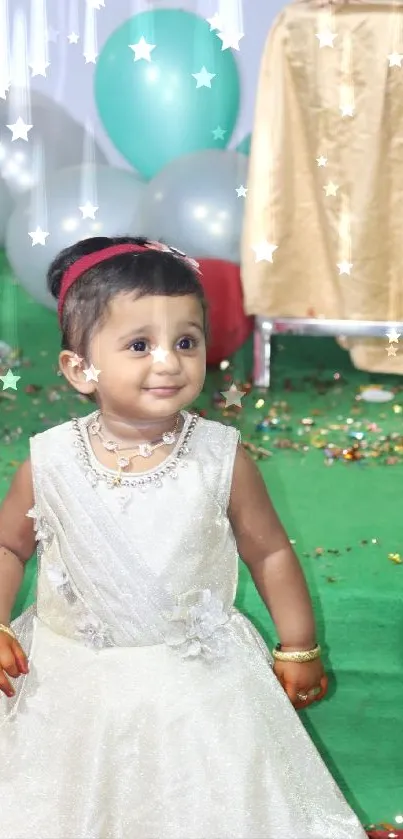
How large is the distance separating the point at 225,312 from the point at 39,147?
39cm

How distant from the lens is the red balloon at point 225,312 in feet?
5.53

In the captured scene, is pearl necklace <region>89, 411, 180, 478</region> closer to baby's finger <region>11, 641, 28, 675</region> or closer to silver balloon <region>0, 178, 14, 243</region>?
baby's finger <region>11, 641, 28, 675</region>

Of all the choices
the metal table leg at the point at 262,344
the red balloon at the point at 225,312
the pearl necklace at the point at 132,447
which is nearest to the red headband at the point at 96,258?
the pearl necklace at the point at 132,447

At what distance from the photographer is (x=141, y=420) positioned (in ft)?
3.58

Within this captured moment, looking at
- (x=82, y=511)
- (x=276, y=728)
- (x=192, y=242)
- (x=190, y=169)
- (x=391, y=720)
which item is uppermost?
(x=190, y=169)

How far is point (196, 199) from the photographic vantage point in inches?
62.0

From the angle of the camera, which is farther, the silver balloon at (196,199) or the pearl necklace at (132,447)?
the silver balloon at (196,199)

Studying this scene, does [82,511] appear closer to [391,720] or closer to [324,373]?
[391,720]

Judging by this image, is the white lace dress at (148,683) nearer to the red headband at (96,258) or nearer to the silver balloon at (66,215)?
the red headband at (96,258)

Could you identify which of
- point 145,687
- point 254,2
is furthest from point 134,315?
point 254,2

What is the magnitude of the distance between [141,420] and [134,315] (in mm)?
105

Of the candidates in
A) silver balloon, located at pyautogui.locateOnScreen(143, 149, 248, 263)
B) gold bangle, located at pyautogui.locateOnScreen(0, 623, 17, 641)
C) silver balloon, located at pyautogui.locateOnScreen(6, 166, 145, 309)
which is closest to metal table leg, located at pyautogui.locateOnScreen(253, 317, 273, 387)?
silver balloon, located at pyautogui.locateOnScreen(143, 149, 248, 263)

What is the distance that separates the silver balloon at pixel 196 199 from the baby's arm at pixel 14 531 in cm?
54

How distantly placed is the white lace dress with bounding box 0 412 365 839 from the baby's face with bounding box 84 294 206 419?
7cm
